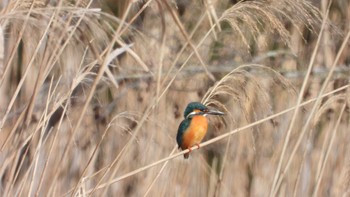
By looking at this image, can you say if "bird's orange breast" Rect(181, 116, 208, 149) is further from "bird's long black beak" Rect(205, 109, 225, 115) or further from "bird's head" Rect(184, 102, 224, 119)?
"bird's long black beak" Rect(205, 109, 225, 115)

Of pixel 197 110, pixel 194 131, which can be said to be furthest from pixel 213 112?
pixel 194 131

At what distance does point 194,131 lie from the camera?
12.5 feet

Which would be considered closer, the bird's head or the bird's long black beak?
the bird's long black beak

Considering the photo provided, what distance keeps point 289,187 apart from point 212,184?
1.99 ft

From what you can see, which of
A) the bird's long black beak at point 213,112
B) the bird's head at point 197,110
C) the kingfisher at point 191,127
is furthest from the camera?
the kingfisher at point 191,127

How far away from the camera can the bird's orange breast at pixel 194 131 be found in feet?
12.4

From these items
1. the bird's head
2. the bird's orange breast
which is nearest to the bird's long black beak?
the bird's head

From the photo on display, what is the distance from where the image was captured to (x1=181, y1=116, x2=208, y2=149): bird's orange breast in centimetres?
377

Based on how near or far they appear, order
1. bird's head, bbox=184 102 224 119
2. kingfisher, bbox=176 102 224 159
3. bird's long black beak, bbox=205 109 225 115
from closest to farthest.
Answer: bird's long black beak, bbox=205 109 225 115 < bird's head, bbox=184 102 224 119 < kingfisher, bbox=176 102 224 159

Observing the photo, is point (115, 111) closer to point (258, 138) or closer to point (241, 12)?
point (258, 138)

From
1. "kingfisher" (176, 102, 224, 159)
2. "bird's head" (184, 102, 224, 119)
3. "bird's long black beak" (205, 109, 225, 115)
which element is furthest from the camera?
"kingfisher" (176, 102, 224, 159)

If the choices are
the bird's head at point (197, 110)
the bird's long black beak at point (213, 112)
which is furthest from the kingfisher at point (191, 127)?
the bird's long black beak at point (213, 112)

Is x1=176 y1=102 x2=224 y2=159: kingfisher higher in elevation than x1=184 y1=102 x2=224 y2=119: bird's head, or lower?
lower

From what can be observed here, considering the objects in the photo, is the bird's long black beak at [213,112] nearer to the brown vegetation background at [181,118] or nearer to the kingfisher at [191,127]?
the brown vegetation background at [181,118]
